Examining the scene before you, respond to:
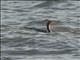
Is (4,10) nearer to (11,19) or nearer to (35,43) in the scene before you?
(11,19)

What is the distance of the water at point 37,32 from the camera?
24.1 ft

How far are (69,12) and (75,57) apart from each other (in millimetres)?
4470

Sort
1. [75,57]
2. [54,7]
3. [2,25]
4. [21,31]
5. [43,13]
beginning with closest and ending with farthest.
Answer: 1. [75,57]
2. [21,31]
3. [2,25]
4. [43,13]
5. [54,7]

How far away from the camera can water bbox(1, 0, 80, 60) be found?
7.34m

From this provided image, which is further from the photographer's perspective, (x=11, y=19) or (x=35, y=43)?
(x=11, y=19)

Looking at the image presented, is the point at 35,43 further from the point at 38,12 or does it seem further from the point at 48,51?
the point at 38,12

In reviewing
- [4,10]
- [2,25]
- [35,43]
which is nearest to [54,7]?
[4,10]

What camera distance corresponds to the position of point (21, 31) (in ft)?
30.1

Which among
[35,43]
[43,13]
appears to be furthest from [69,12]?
[35,43]

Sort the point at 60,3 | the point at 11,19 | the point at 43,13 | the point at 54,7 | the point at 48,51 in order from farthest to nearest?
the point at 60,3, the point at 54,7, the point at 43,13, the point at 11,19, the point at 48,51

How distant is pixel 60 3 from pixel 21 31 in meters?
4.23

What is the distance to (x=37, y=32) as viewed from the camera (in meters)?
9.12

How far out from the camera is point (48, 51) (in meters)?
7.48

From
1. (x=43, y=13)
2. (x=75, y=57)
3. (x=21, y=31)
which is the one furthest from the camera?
(x=43, y=13)
